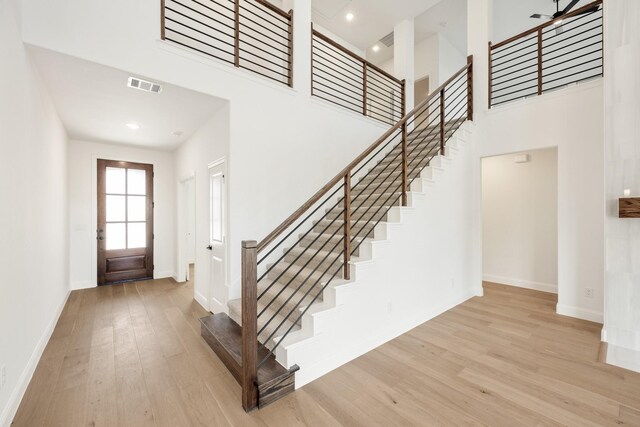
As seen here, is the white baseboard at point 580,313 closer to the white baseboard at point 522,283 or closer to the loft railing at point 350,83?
the white baseboard at point 522,283

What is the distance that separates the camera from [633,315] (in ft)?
8.83

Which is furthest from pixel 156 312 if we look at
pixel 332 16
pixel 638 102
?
pixel 332 16

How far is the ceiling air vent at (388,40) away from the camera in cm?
666

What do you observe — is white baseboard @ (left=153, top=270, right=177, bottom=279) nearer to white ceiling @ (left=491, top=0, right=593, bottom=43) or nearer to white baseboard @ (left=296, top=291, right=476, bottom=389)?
white baseboard @ (left=296, top=291, right=476, bottom=389)

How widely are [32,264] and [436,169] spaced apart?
4.59 meters

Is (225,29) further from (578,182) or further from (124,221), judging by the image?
(578,182)

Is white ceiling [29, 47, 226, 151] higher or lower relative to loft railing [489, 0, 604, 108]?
lower

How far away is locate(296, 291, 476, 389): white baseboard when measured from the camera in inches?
89.8

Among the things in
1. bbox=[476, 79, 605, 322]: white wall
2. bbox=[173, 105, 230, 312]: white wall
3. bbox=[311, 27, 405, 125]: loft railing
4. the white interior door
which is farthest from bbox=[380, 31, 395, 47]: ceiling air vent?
the white interior door

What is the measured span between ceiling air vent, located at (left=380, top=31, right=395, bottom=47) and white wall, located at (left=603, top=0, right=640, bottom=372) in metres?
4.59

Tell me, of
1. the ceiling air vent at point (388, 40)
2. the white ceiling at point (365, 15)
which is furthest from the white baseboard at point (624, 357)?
the ceiling air vent at point (388, 40)

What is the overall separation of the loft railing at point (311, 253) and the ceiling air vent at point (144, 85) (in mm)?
2087

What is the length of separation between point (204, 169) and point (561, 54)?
647 cm

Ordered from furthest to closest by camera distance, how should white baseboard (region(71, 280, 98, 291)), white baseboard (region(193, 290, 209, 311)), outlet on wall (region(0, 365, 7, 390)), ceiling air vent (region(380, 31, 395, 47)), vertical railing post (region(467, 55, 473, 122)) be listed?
ceiling air vent (region(380, 31, 395, 47)) < white baseboard (region(71, 280, 98, 291)) < vertical railing post (region(467, 55, 473, 122)) < white baseboard (region(193, 290, 209, 311)) < outlet on wall (region(0, 365, 7, 390))
